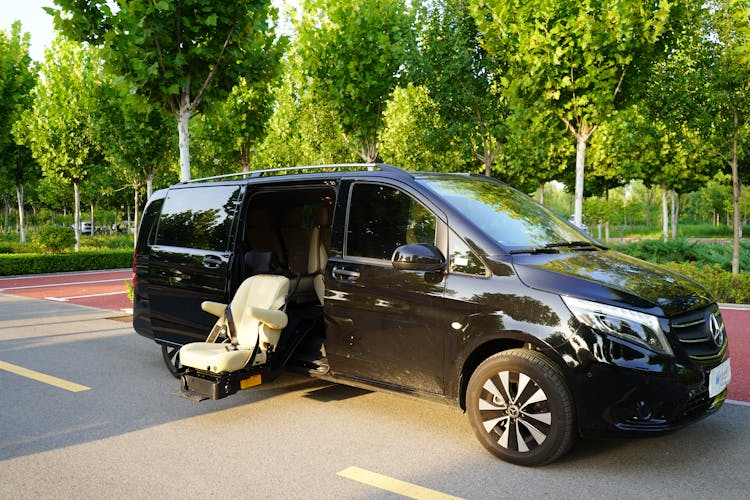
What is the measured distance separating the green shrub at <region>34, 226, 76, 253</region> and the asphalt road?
1770cm

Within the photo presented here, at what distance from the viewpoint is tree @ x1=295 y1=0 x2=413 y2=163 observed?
16406 mm

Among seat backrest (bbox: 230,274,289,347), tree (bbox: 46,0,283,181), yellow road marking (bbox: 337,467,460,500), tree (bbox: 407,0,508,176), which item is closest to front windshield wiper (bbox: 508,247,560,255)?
yellow road marking (bbox: 337,467,460,500)

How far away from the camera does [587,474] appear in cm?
397

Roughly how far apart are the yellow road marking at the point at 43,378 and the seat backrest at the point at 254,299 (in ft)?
5.94

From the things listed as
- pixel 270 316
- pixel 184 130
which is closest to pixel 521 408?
pixel 270 316

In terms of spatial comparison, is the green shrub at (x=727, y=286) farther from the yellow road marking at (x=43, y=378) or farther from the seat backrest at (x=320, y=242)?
the yellow road marking at (x=43, y=378)

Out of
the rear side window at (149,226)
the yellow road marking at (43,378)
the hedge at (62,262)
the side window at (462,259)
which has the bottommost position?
the yellow road marking at (43,378)

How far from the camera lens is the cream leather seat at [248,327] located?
203 inches

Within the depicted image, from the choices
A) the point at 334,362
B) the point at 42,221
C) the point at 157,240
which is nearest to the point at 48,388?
the point at 157,240

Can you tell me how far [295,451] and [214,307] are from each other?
6.18 feet

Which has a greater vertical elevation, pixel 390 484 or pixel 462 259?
pixel 462 259

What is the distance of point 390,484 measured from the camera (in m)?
3.86

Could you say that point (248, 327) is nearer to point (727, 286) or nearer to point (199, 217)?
point (199, 217)

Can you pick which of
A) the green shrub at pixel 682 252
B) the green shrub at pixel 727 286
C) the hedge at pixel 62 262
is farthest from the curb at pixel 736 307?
the hedge at pixel 62 262
